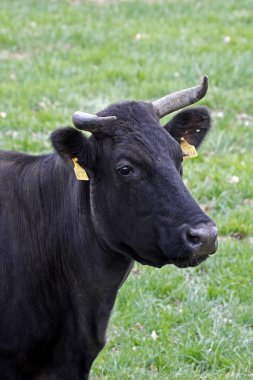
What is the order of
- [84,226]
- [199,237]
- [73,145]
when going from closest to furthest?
[199,237] → [73,145] → [84,226]

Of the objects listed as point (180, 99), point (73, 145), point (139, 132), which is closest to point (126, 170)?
point (139, 132)

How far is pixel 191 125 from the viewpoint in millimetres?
5113

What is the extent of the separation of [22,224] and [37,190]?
210mm

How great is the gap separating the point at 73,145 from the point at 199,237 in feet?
2.82

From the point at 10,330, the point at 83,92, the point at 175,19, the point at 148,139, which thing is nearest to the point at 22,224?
the point at 10,330

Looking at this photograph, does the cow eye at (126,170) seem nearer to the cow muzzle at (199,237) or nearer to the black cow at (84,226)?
the black cow at (84,226)

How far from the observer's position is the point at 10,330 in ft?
15.4

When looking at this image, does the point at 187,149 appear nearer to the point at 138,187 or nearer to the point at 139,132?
the point at 139,132

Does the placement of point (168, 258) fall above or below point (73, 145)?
below

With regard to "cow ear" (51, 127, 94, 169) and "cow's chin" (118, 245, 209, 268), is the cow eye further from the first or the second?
"cow's chin" (118, 245, 209, 268)

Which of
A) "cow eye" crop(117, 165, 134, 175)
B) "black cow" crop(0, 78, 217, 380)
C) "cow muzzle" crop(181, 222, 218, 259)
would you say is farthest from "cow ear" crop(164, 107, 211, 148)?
"cow muzzle" crop(181, 222, 218, 259)

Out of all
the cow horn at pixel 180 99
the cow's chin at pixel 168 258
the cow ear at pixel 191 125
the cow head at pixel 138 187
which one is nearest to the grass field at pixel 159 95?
the cow's chin at pixel 168 258

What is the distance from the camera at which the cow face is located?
14.2 ft

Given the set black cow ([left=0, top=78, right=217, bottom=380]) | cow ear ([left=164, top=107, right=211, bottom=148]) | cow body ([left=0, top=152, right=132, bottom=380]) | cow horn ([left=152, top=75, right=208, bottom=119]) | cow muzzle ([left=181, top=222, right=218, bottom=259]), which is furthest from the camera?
cow ear ([left=164, top=107, right=211, bottom=148])
